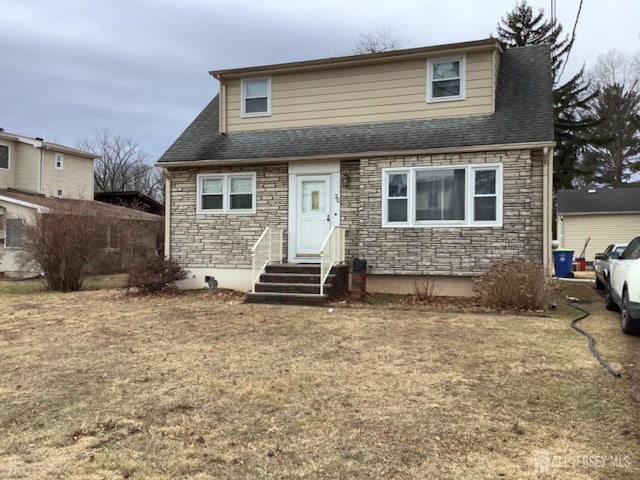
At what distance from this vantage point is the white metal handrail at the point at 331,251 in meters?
9.89

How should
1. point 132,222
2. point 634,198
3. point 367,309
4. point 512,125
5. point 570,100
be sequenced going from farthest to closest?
point 570,100 → point 634,198 → point 132,222 → point 512,125 → point 367,309

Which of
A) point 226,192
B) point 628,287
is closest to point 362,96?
point 226,192

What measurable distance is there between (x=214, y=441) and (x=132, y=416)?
0.90 m

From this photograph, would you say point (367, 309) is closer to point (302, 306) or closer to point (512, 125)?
point (302, 306)

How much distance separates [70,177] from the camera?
1004 inches

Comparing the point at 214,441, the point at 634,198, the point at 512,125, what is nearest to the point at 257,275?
the point at 512,125

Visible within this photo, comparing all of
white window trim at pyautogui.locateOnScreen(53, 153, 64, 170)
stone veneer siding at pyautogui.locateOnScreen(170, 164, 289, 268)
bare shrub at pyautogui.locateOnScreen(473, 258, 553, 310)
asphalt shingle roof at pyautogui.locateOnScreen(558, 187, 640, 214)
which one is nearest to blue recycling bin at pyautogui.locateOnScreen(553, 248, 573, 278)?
bare shrub at pyautogui.locateOnScreen(473, 258, 553, 310)

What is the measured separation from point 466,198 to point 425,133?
5.79 feet

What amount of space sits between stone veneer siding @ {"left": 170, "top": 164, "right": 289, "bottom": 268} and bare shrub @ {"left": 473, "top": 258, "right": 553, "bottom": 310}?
4.91 m

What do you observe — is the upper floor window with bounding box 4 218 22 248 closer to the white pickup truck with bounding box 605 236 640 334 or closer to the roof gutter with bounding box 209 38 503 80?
the roof gutter with bounding box 209 38 503 80

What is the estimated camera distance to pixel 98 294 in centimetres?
1217

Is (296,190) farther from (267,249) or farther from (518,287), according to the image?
(518,287)

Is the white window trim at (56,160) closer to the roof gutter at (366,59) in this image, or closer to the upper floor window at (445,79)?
the roof gutter at (366,59)

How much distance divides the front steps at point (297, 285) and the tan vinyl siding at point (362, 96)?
3851 mm
